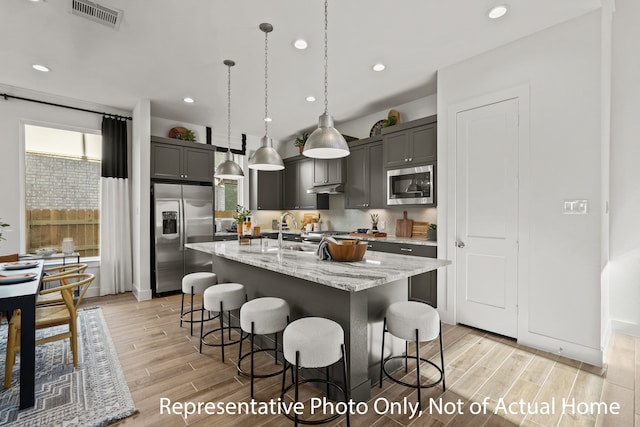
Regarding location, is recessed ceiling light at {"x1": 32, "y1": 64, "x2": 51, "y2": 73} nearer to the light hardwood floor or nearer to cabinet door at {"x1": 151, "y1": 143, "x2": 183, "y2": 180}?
cabinet door at {"x1": 151, "y1": 143, "x2": 183, "y2": 180}

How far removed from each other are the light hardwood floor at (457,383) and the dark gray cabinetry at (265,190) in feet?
11.5

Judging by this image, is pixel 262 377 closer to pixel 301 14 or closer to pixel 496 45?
pixel 301 14

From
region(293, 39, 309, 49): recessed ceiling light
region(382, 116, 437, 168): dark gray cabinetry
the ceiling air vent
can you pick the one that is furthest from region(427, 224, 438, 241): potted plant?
the ceiling air vent

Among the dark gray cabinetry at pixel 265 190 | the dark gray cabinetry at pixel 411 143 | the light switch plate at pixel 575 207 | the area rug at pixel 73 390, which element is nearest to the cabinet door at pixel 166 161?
the dark gray cabinetry at pixel 265 190

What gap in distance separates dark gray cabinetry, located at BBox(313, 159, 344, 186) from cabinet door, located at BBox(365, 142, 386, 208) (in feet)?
1.94

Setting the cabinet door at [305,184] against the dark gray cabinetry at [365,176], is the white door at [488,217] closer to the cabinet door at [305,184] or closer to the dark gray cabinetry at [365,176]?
the dark gray cabinetry at [365,176]

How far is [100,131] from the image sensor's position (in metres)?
4.71

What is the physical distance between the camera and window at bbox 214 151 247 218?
5953mm

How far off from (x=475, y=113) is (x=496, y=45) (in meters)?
0.65

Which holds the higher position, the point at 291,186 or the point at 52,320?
the point at 291,186

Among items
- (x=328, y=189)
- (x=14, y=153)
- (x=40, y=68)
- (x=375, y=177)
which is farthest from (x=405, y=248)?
(x=14, y=153)

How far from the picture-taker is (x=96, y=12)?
2488 millimetres

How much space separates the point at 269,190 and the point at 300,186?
781mm

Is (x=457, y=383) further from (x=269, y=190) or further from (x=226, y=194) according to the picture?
(x=226, y=194)
